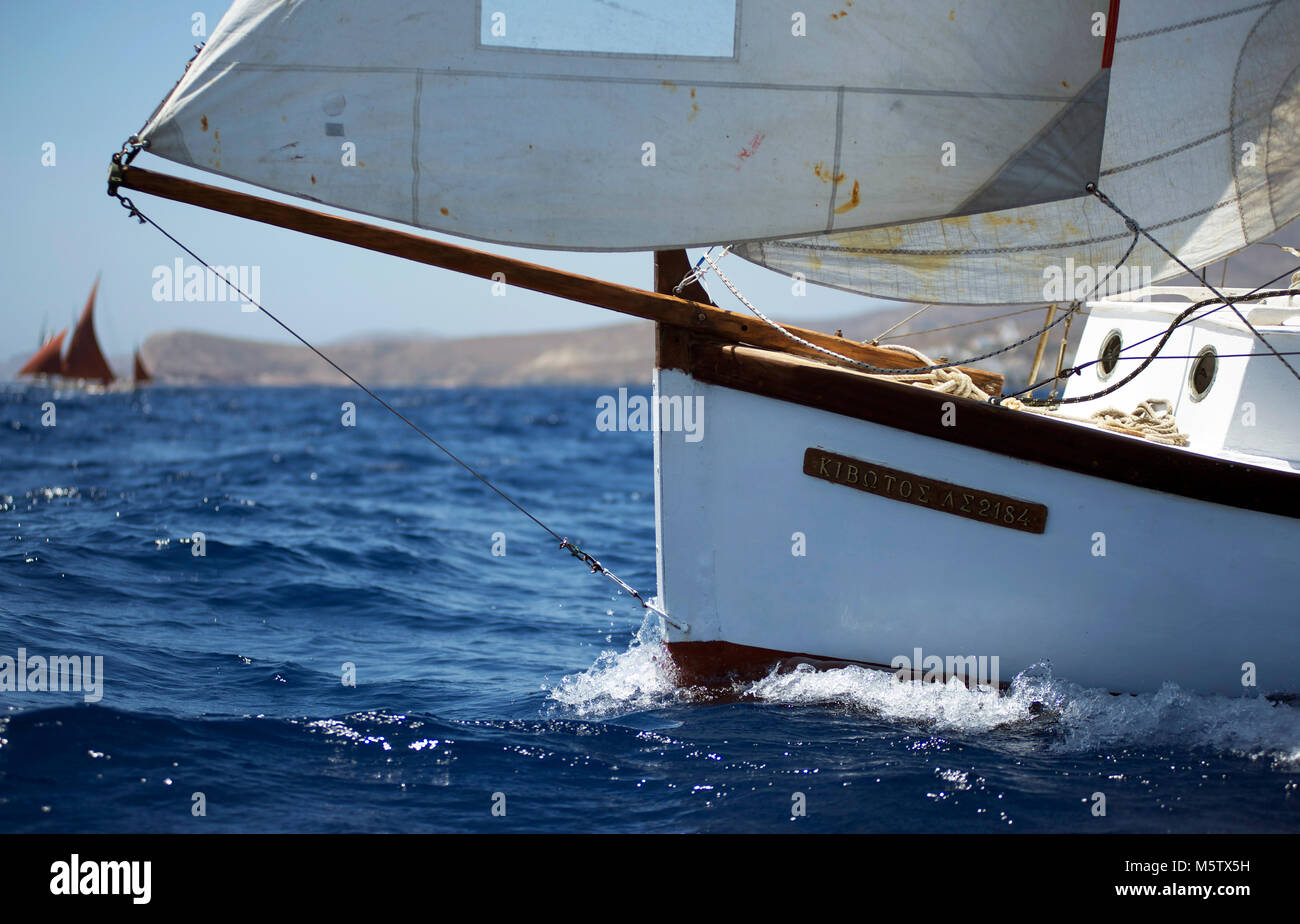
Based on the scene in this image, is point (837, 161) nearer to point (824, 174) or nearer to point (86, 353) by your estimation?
point (824, 174)

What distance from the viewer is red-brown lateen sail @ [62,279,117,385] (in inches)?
2847

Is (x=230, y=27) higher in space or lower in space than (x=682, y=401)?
higher

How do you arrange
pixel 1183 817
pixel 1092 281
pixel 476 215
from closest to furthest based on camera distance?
pixel 1183 817 → pixel 476 215 → pixel 1092 281

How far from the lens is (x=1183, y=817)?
184 inches

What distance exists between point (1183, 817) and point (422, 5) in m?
5.10

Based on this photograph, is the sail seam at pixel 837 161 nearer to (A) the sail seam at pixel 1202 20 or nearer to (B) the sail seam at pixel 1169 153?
(B) the sail seam at pixel 1169 153

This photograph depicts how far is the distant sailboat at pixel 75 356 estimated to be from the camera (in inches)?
2857

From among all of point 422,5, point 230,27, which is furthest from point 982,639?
point 230,27

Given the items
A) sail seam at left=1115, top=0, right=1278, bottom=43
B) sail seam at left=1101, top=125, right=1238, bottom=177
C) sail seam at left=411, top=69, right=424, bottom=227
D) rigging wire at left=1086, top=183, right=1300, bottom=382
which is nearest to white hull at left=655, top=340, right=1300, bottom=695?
rigging wire at left=1086, top=183, right=1300, bottom=382

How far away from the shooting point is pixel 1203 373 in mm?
6840

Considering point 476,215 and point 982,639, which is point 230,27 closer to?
point 476,215

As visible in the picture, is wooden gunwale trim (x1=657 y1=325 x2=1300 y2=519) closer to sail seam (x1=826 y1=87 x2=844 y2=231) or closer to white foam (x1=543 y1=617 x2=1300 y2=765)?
sail seam (x1=826 y1=87 x2=844 y2=231)
